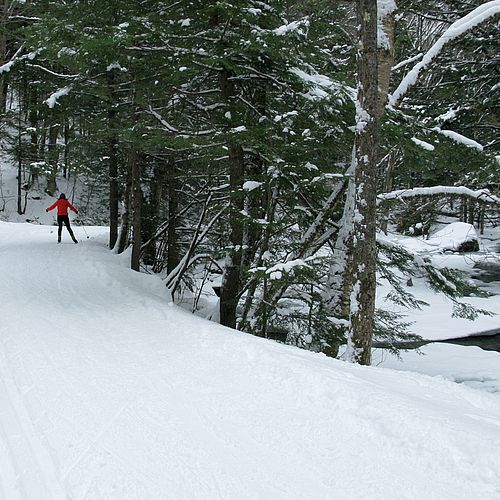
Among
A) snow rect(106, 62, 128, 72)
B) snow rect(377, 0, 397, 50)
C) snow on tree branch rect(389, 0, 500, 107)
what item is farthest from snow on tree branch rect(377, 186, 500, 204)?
snow rect(106, 62, 128, 72)

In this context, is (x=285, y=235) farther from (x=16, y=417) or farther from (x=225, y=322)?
(x=16, y=417)

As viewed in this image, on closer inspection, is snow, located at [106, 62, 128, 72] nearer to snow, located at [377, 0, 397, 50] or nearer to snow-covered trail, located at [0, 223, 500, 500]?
snow, located at [377, 0, 397, 50]

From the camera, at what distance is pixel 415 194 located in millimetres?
8188

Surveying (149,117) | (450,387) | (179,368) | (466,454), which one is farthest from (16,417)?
(149,117)

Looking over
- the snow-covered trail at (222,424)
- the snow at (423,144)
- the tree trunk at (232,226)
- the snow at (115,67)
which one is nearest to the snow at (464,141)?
the snow at (423,144)

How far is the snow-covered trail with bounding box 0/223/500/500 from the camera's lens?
10.3 ft

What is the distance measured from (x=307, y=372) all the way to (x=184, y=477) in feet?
6.07

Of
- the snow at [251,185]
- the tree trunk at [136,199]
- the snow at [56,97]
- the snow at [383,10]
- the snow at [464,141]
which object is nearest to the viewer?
the snow at [383,10]

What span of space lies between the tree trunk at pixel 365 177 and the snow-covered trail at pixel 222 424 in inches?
47.5

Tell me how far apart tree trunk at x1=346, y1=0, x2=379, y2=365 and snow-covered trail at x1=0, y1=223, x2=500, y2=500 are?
3.96 ft

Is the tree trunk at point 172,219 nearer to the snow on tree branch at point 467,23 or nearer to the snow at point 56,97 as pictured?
the snow at point 56,97

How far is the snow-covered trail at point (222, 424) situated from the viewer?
3143 millimetres

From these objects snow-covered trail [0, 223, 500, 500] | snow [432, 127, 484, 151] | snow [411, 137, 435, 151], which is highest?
snow [432, 127, 484, 151]

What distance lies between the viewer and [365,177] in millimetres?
6551
